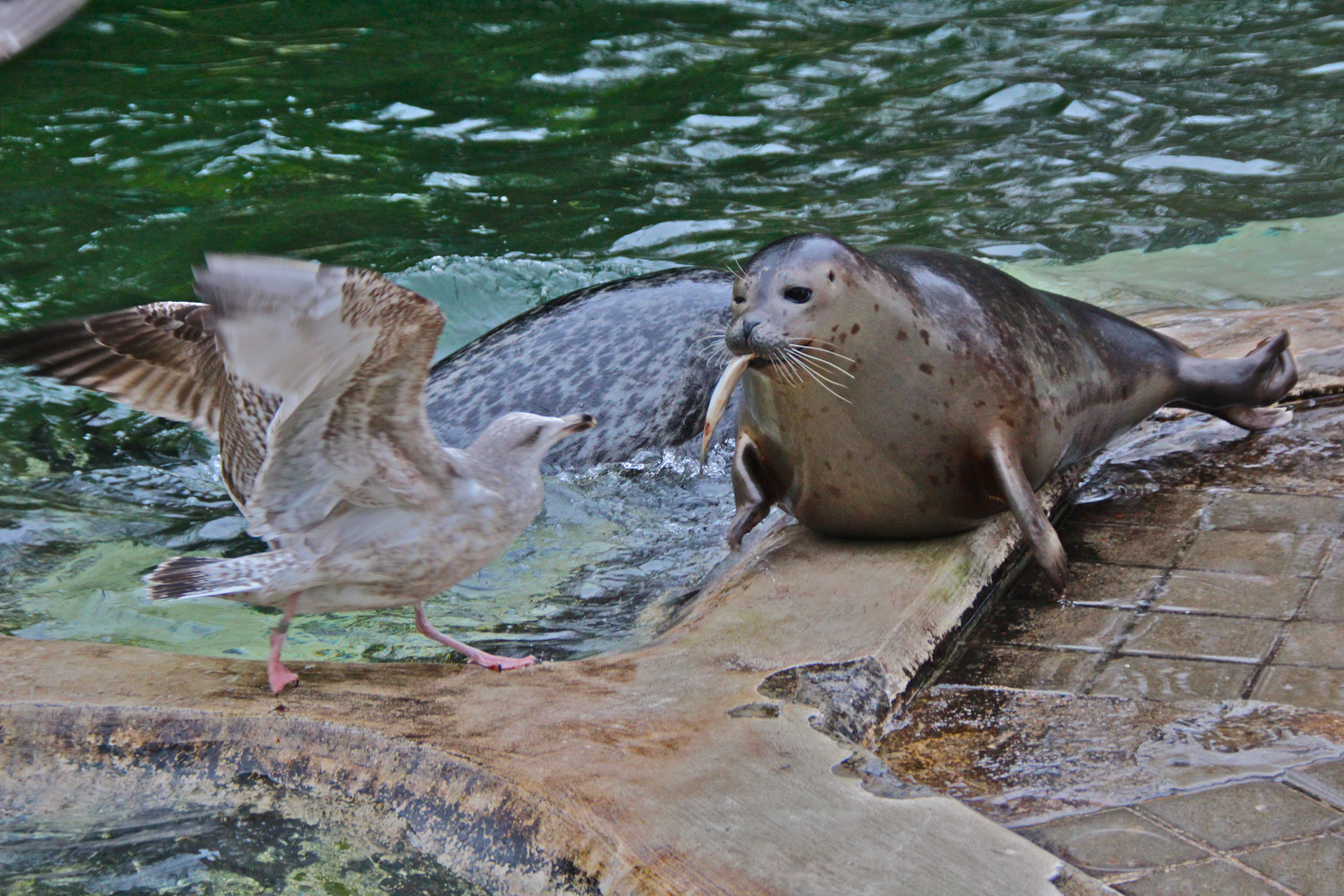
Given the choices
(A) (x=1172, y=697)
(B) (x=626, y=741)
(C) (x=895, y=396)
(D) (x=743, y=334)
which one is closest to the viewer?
(B) (x=626, y=741)

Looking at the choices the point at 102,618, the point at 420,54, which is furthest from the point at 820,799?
the point at 420,54

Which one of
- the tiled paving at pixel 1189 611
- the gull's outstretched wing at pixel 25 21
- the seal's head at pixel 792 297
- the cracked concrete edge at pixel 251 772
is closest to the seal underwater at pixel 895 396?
the seal's head at pixel 792 297

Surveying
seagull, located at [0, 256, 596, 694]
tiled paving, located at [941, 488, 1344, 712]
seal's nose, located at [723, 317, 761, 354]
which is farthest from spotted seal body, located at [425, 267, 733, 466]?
tiled paving, located at [941, 488, 1344, 712]

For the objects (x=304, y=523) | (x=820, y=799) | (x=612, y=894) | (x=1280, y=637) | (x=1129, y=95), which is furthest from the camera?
(x=1129, y=95)

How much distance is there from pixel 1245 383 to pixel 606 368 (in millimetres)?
2688

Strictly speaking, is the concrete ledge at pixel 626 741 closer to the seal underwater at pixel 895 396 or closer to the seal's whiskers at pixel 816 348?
the seal underwater at pixel 895 396

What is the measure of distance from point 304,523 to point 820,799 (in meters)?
1.64

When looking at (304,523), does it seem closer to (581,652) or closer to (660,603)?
(581,652)

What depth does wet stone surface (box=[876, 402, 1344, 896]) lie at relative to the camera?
2527 mm

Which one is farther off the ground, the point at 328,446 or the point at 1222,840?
the point at 328,446

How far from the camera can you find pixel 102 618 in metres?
4.56

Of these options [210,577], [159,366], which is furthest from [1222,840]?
[159,366]

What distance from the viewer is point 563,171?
31.5ft

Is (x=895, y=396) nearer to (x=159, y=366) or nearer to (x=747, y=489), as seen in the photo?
(x=747, y=489)
